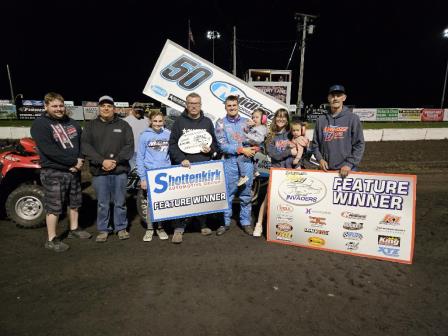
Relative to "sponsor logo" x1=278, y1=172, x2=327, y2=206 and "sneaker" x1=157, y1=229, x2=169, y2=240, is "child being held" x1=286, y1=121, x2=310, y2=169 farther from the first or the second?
"sneaker" x1=157, y1=229, x2=169, y2=240

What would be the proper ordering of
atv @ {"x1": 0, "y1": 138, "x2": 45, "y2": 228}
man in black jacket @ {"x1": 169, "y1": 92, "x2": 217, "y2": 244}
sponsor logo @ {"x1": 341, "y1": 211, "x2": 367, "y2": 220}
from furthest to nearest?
atv @ {"x1": 0, "y1": 138, "x2": 45, "y2": 228}, man in black jacket @ {"x1": 169, "y1": 92, "x2": 217, "y2": 244}, sponsor logo @ {"x1": 341, "y1": 211, "x2": 367, "y2": 220}

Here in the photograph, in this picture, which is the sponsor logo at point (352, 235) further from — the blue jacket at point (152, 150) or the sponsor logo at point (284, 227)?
the blue jacket at point (152, 150)

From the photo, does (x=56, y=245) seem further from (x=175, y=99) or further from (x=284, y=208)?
(x=175, y=99)

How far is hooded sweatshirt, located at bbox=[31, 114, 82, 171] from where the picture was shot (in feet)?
12.4

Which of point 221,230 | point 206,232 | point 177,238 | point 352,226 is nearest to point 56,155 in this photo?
point 177,238

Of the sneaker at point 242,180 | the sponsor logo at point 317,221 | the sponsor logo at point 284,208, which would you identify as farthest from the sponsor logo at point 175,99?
the sponsor logo at point 317,221

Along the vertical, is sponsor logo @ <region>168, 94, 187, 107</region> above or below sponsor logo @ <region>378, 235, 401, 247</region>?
above

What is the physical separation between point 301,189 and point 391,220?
43.5 inches

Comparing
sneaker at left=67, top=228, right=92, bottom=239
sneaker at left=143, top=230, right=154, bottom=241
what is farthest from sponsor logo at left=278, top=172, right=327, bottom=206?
sneaker at left=67, top=228, right=92, bottom=239

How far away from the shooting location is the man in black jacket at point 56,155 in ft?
12.5

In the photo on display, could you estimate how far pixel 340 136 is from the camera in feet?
12.6

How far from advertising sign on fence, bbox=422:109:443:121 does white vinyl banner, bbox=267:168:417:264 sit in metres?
35.8

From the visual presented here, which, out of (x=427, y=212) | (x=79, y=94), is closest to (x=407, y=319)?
(x=427, y=212)

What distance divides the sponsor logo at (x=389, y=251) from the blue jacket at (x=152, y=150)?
303cm
